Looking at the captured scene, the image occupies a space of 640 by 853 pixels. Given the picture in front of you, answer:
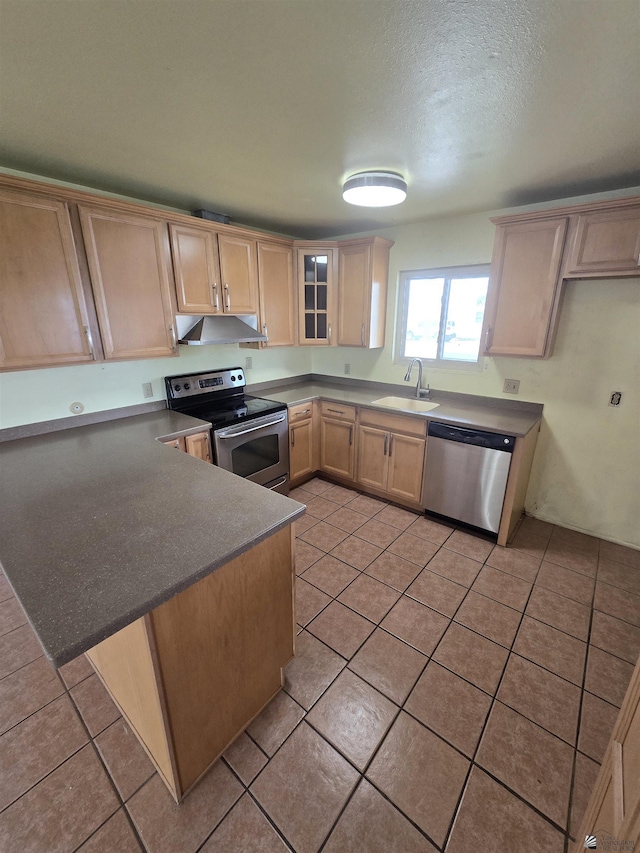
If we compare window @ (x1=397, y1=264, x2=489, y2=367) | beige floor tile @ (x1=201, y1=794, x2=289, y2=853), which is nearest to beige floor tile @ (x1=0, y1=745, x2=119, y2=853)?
beige floor tile @ (x1=201, y1=794, x2=289, y2=853)

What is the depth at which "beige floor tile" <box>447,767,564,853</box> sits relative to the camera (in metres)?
1.13

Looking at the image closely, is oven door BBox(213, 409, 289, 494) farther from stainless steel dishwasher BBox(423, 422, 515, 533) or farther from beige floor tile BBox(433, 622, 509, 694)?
beige floor tile BBox(433, 622, 509, 694)

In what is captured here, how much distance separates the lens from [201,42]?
1.05 meters

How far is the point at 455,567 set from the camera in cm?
241

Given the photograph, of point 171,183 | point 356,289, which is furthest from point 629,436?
point 171,183

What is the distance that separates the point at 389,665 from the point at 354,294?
285 centimetres

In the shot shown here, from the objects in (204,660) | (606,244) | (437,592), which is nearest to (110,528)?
(204,660)

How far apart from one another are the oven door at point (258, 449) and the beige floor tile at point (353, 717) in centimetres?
159

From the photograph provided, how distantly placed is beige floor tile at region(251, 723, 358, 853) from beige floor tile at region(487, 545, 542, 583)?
1.59 metres

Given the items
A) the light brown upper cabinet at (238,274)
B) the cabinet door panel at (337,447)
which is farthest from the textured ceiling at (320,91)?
the cabinet door panel at (337,447)

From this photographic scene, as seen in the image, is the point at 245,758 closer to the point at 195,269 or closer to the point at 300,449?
the point at 300,449

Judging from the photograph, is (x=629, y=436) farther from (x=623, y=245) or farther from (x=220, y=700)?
(x=220, y=700)

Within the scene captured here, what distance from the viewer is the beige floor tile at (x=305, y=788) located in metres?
1.16

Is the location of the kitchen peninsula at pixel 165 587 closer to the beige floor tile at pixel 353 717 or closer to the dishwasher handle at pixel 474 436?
the beige floor tile at pixel 353 717
